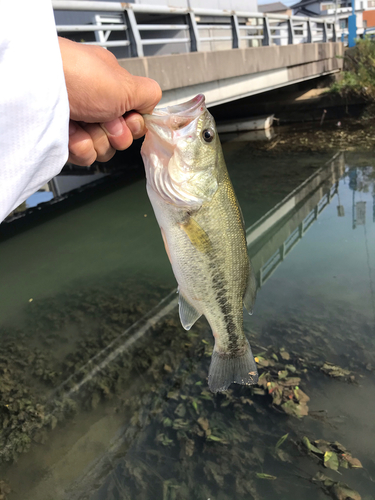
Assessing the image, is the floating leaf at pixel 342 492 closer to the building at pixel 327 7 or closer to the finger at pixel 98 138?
the finger at pixel 98 138

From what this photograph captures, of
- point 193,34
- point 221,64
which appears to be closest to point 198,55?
point 193,34

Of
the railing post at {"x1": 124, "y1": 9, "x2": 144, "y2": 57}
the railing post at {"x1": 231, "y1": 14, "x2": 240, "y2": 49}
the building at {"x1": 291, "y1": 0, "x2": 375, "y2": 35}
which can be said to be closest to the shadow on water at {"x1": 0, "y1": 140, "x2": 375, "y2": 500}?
the railing post at {"x1": 124, "y1": 9, "x2": 144, "y2": 57}

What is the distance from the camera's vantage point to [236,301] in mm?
2412

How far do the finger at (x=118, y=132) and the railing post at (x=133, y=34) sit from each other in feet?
19.1

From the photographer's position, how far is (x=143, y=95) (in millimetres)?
1956

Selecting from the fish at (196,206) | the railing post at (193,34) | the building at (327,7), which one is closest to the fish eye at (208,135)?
the fish at (196,206)

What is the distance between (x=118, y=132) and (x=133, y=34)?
6.00 m

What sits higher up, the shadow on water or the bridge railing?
the bridge railing

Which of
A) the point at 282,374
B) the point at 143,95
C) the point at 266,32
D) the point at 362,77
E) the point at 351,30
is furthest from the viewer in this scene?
the point at 351,30

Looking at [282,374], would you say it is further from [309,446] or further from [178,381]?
[178,381]

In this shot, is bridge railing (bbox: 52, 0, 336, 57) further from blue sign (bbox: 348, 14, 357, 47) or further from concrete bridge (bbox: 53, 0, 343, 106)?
blue sign (bbox: 348, 14, 357, 47)

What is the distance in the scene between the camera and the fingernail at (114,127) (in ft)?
6.59

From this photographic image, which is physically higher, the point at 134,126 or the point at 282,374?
the point at 134,126

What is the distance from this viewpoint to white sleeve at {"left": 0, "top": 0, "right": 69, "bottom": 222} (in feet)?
4.03
